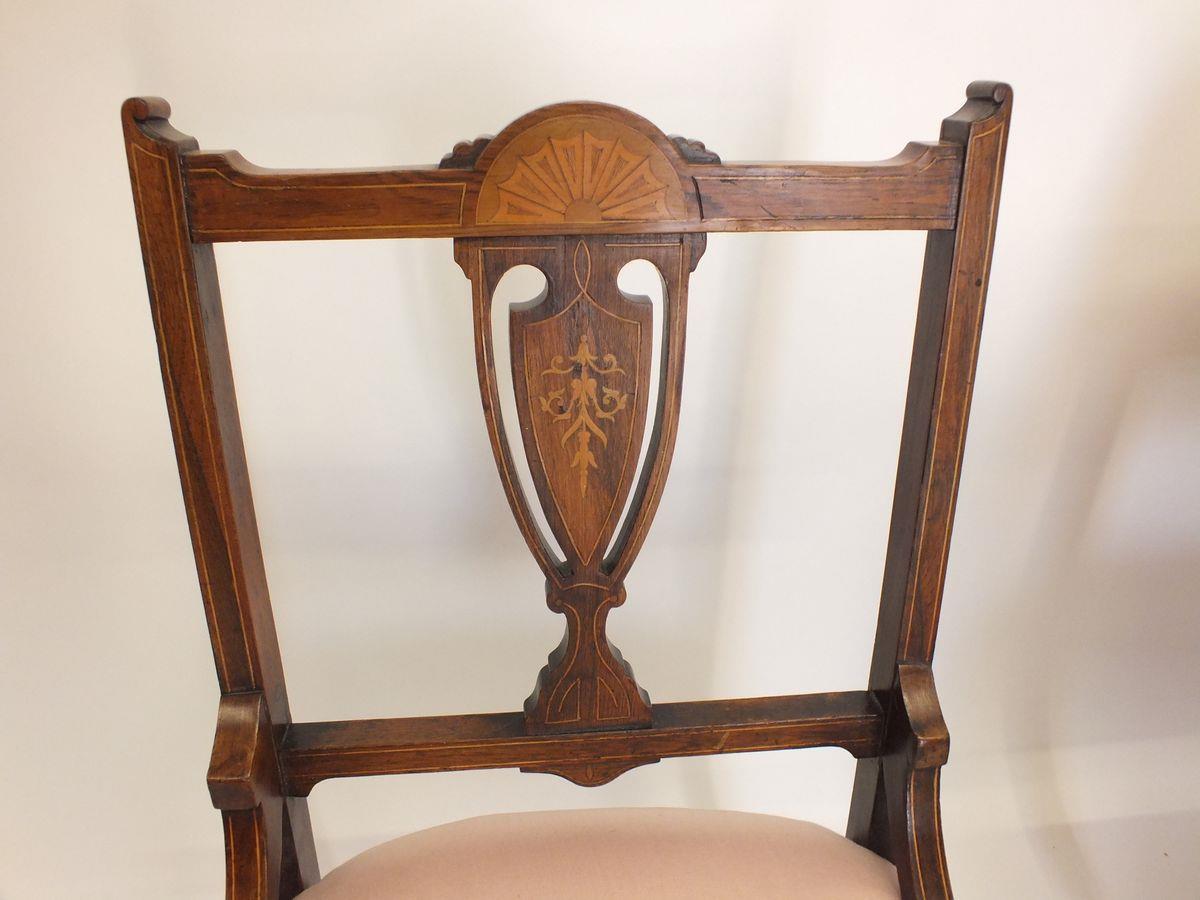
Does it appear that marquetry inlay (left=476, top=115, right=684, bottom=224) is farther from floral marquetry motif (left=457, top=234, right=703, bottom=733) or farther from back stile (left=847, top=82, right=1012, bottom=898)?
back stile (left=847, top=82, right=1012, bottom=898)

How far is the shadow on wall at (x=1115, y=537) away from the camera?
42.3 inches

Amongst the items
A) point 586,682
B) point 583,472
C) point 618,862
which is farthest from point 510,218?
point 618,862

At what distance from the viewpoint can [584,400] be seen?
65 cm

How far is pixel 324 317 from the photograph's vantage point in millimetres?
1003

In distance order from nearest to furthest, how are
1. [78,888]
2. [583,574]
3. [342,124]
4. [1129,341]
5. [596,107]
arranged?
[596,107] < [583,574] < [342,124] < [1129,341] < [78,888]

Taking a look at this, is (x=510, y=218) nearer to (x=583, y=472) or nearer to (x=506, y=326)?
(x=583, y=472)

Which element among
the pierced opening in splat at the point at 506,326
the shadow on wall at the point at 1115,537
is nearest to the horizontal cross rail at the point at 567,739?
the pierced opening in splat at the point at 506,326

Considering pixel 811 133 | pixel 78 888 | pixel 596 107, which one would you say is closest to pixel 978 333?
pixel 596 107

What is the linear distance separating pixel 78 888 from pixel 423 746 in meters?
0.76

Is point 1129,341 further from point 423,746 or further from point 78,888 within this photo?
point 78,888

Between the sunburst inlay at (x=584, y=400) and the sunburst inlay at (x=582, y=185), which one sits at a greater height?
the sunburst inlay at (x=582, y=185)

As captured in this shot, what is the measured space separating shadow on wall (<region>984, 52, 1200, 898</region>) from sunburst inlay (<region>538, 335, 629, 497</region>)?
0.62m

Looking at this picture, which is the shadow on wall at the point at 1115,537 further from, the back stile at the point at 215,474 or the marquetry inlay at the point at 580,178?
the back stile at the point at 215,474

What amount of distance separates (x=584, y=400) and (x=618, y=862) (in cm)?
32
